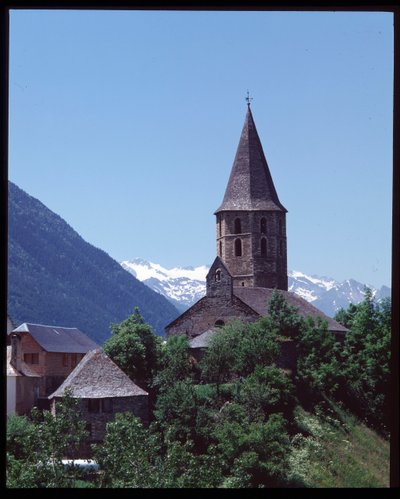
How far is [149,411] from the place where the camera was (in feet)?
93.5

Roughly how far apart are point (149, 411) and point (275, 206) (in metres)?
16.3

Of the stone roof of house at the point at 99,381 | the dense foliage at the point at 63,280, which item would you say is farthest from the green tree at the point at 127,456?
the dense foliage at the point at 63,280

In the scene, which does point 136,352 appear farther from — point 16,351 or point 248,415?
point 248,415

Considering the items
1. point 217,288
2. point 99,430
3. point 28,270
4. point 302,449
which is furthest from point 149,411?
point 28,270

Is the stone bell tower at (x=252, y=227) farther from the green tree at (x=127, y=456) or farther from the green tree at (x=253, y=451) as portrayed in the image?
the green tree at (x=127, y=456)

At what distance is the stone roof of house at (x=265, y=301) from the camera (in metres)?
35.5

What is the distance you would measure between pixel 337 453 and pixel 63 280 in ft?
239

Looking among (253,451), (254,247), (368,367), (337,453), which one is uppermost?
(254,247)

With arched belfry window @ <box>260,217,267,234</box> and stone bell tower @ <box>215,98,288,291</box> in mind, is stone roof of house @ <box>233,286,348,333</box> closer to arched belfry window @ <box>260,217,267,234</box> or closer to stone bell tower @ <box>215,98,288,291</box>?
stone bell tower @ <box>215,98,288,291</box>

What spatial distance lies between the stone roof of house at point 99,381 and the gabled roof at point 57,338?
12.4 ft

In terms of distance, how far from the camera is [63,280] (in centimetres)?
9788

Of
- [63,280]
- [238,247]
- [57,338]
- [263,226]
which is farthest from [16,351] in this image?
[63,280]

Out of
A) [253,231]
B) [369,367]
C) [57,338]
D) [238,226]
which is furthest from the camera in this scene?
[238,226]

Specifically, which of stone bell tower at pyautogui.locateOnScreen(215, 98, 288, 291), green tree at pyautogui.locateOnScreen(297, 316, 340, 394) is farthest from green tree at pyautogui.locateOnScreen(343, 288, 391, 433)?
stone bell tower at pyautogui.locateOnScreen(215, 98, 288, 291)
